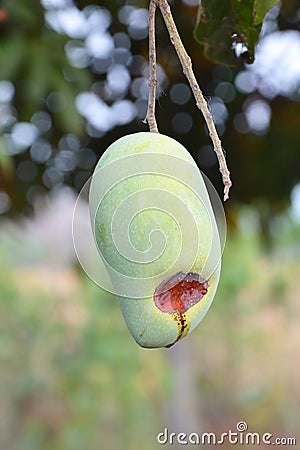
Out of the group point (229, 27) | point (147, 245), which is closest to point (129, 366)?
point (229, 27)

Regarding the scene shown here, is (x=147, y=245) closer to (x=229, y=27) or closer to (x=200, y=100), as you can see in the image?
(x=200, y=100)

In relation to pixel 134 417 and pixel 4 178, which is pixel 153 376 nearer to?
pixel 134 417

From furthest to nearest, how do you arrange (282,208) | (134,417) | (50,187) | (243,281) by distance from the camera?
1. (243,281)
2. (134,417)
3. (282,208)
4. (50,187)

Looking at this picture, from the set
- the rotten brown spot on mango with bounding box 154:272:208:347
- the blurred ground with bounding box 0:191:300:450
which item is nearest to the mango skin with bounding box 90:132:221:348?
the rotten brown spot on mango with bounding box 154:272:208:347

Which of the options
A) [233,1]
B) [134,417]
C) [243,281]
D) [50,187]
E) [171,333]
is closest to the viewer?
[171,333]

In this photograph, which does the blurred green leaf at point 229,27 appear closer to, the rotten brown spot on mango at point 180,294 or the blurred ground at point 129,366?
the rotten brown spot on mango at point 180,294

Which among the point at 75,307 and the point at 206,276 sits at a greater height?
the point at 206,276

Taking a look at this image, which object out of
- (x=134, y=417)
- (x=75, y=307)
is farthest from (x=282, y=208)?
(x=75, y=307)
